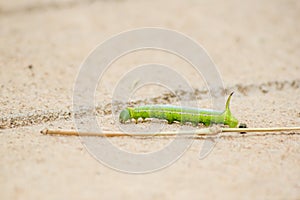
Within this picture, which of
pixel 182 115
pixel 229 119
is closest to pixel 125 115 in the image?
pixel 182 115

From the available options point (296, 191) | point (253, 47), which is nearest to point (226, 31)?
point (253, 47)

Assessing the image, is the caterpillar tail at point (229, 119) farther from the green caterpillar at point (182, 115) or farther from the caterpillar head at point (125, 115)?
the caterpillar head at point (125, 115)

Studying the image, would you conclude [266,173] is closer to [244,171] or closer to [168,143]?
[244,171]

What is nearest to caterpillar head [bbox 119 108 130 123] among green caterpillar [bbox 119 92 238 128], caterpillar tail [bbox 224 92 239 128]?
green caterpillar [bbox 119 92 238 128]

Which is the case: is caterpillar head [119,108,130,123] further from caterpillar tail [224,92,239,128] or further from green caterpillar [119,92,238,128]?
caterpillar tail [224,92,239,128]

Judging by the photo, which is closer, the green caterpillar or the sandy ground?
the sandy ground
